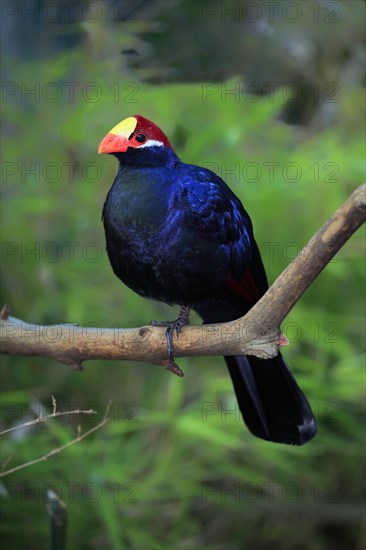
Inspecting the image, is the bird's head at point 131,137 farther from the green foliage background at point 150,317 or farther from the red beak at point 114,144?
the green foliage background at point 150,317

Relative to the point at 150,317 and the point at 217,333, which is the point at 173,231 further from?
the point at 150,317

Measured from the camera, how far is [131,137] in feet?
6.27

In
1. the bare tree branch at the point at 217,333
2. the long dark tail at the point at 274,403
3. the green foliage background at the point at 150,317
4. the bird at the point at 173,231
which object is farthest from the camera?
the green foliage background at the point at 150,317

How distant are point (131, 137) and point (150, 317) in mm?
1354

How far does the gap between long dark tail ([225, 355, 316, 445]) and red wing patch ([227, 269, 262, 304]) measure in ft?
0.61

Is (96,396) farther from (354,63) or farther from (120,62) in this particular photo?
(354,63)

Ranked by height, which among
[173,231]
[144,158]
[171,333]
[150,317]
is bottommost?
[150,317]

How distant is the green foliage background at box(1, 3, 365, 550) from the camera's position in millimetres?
2852

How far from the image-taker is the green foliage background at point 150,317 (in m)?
2.85

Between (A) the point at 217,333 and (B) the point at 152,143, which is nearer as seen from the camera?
(A) the point at 217,333

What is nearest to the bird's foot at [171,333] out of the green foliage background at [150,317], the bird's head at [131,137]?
the bird's head at [131,137]

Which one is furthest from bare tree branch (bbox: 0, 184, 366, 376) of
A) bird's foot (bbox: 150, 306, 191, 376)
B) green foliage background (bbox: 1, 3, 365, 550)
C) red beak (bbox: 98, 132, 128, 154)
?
green foliage background (bbox: 1, 3, 365, 550)

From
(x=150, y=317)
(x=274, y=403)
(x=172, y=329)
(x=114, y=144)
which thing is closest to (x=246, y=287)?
(x=172, y=329)

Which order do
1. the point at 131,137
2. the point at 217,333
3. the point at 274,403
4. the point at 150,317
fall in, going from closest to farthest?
the point at 217,333
the point at 131,137
the point at 274,403
the point at 150,317
